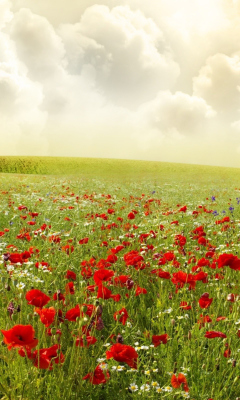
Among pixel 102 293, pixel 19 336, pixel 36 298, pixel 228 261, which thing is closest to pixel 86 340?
pixel 102 293

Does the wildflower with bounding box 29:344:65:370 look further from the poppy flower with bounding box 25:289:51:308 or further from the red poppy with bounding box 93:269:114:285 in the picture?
the red poppy with bounding box 93:269:114:285

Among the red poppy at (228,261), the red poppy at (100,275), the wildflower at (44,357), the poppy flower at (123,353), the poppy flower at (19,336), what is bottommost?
the wildflower at (44,357)

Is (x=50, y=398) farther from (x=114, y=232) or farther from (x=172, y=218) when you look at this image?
(x=172, y=218)

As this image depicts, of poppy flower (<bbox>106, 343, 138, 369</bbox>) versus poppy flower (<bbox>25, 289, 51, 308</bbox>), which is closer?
poppy flower (<bbox>106, 343, 138, 369</bbox>)

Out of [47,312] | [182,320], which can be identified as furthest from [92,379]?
[182,320]

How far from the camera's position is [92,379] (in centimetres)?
177

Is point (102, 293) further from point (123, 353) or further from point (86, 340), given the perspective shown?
point (123, 353)

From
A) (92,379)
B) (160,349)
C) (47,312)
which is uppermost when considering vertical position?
(47,312)

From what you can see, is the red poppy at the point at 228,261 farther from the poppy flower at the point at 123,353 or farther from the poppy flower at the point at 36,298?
the poppy flower at the point at 36,298

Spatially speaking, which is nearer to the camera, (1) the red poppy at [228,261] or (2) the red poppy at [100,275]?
(2) the red poppy at [100,275]

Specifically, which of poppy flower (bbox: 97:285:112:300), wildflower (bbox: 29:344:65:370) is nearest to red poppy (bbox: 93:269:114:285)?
poppy flower (bbox: 97:285:112:300)

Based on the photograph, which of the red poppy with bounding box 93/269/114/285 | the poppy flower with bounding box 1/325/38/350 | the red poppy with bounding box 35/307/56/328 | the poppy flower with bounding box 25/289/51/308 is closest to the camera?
the poppy flower with bounding box 1/325/38/350

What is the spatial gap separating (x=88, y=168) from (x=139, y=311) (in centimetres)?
4497

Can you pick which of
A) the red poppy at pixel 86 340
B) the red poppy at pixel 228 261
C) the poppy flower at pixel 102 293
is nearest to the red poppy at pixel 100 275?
the poppy flower at pixel 102 293
